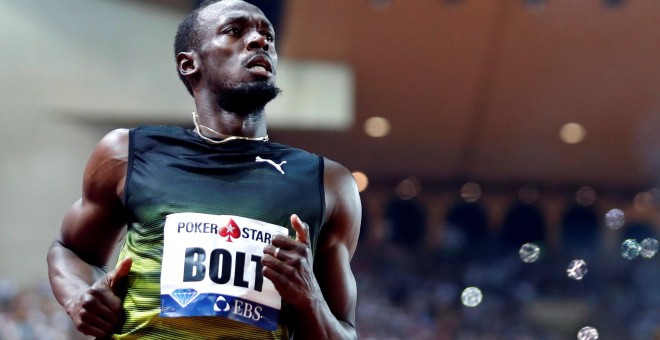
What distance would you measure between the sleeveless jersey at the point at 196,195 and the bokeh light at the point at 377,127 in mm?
11380

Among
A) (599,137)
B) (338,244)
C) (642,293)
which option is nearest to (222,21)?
(338,244)

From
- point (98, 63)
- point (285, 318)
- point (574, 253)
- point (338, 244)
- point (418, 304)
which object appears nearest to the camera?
point (285, 318)

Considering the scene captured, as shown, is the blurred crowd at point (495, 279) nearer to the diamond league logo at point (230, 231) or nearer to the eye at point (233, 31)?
the eye at point (233, 31)

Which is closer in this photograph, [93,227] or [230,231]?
[230,231]

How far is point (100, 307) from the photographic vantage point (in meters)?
2.29

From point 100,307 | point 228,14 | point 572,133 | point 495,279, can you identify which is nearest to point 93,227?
point 100,307

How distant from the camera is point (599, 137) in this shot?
47.4 ft

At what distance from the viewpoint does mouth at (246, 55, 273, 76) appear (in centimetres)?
265

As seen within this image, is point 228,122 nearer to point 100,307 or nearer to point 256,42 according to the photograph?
point 256,42

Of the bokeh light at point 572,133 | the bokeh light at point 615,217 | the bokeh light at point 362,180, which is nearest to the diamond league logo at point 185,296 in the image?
the bokeh light at point 615,217

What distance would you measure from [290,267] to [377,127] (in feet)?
39.6

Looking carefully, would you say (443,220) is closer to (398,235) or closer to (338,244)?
(398,235)

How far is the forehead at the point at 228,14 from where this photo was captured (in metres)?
2.76

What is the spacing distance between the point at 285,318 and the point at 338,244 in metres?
0.32
